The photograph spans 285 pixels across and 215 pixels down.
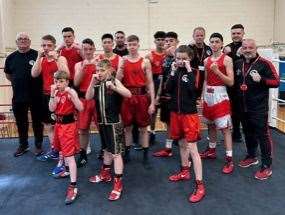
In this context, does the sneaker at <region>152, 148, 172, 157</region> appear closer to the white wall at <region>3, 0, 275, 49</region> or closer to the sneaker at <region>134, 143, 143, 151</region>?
the sneaker at <region>134, 143, 143, 151</region>

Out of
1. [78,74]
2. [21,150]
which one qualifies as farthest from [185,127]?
[21,150]

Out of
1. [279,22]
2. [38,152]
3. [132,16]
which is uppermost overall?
[132,16]

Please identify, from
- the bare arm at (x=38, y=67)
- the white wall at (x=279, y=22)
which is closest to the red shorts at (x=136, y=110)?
the bare arm at (x=38, y=67)

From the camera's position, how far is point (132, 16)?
8.91 meters

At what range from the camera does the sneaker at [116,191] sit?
128 inches

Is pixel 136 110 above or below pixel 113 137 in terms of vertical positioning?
above

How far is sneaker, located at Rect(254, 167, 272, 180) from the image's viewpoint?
3615mm

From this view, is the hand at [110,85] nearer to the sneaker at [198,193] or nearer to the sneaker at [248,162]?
the sneaker at [198,193]

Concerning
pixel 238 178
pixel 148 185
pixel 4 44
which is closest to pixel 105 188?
pixel 148 185

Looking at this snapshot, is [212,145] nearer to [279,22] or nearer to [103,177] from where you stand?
[103,177]

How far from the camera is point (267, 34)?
9.35 m

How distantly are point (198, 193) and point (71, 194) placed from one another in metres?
1.08

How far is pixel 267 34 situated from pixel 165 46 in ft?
19.8

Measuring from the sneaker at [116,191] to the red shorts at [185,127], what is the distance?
0.64m
